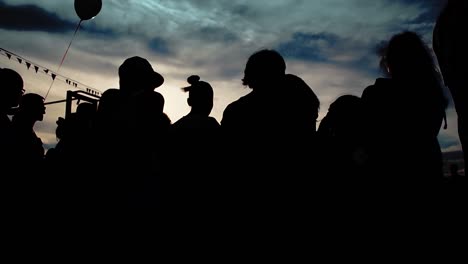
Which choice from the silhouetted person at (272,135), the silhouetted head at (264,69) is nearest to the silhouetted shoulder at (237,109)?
the silhouetted person at (272,135)

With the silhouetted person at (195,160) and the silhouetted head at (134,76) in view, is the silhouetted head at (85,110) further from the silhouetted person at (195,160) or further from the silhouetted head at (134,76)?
the silhouetted person at (195,160)

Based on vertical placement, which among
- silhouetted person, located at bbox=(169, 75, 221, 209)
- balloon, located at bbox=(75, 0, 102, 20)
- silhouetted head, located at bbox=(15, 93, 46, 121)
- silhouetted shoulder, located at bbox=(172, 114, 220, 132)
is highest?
balloon, located at bbox=(75, 0, 102, 20)

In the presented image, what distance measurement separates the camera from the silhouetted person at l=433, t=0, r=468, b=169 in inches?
55.9

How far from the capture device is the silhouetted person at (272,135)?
212cm

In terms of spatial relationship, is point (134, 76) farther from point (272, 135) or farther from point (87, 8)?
point (87, 8)

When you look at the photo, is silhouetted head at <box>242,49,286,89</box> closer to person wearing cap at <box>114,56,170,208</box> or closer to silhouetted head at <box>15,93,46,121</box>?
person wearing cap at <box>114,56,170,208</box>

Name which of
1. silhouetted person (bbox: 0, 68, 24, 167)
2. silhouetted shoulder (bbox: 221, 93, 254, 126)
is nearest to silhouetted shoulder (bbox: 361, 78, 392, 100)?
silhouetted shoulder (bbox: 221, 93, 254, 126)

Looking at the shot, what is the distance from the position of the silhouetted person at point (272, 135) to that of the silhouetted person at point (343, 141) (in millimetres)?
189

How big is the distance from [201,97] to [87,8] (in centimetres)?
411

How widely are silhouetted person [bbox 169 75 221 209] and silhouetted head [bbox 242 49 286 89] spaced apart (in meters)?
0.53

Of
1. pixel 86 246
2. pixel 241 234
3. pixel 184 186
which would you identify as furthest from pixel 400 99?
pixel 86 246

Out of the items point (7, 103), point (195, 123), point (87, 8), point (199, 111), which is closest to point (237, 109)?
point (195, 123)

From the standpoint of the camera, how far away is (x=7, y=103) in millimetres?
2484

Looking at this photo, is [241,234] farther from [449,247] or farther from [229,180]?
[449,247]
